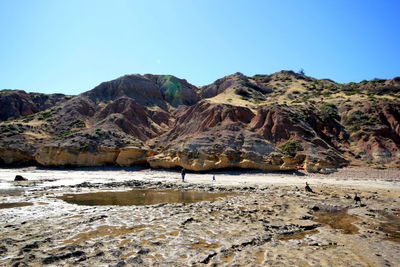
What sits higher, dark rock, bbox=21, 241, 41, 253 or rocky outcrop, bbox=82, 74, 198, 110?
rocky outcrop, bbox=82, 74, 198, 110

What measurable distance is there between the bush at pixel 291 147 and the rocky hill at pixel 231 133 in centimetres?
15

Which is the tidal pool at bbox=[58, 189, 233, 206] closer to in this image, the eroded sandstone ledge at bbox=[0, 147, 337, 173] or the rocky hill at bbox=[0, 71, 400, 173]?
the eroded sandstone ledge at bbox=[0, 147, 337, 173]

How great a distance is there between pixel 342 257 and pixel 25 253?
7840 millimetres

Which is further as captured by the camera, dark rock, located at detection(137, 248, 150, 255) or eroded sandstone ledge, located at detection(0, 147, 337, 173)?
eroded sandstone ledge, located at detection(0, 147, 337, 173)

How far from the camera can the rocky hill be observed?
1364 inches

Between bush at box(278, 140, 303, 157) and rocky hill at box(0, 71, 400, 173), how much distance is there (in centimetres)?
15

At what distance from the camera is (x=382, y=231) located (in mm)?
8672

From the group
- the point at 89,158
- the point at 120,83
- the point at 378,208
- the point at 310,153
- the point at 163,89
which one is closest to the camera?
the point at 378,208

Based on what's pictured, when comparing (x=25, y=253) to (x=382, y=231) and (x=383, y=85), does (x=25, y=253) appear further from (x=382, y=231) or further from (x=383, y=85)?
(x=383, y=85)

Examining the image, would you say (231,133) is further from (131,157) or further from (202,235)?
(202,235)

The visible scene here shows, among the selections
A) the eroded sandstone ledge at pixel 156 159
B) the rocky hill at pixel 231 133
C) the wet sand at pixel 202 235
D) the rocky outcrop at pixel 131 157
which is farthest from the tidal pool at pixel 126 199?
the rocky outcrop at pixel 131 157

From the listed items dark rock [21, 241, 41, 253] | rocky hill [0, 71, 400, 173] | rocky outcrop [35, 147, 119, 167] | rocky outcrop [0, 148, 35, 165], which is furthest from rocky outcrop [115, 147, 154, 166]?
dark rock [21, 241, 41, 253]

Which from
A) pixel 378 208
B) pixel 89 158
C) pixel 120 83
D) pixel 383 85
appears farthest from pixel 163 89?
pixel 378 208

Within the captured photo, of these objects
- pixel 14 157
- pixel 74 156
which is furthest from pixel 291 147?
pixel 14 157
